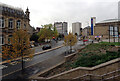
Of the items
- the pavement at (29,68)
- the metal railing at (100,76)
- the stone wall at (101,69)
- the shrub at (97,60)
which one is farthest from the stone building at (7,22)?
the metal railing at (100,76)

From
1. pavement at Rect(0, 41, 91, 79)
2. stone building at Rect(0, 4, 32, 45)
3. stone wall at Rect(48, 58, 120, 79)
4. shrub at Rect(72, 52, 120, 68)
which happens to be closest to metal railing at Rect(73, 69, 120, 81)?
stone wall at Rect(48, 58, 120, 79)

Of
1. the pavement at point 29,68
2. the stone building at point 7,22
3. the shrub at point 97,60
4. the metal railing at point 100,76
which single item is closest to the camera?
the metal railing at point 100,76

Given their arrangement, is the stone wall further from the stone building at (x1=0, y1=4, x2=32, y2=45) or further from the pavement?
the stone building at (x1=0, y1=4, x2=32, y2=45)

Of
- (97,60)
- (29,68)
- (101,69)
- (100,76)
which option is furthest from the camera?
(29,68)

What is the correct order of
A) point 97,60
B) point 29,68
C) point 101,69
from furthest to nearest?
point 29,68
point 97,60
point 101,69

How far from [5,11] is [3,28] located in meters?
4.39

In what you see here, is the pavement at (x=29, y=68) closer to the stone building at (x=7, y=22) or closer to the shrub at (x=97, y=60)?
the shrub at (x=97, y=60)

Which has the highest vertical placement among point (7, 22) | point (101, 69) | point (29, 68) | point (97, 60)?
point (7, 22)

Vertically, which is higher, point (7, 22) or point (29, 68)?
point (7, 22)

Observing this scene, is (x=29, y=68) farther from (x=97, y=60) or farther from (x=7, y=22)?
(x=7, y=22)

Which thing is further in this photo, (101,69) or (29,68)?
(29,68)

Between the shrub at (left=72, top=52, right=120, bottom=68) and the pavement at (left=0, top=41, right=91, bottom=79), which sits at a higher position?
the shrub at (left=72, top=52, right=120, bottom=68)

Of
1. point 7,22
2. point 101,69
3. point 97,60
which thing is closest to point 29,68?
point 97,60

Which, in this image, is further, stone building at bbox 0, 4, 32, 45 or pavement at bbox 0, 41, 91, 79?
stone building at bbox 0, 4, 32, 45
